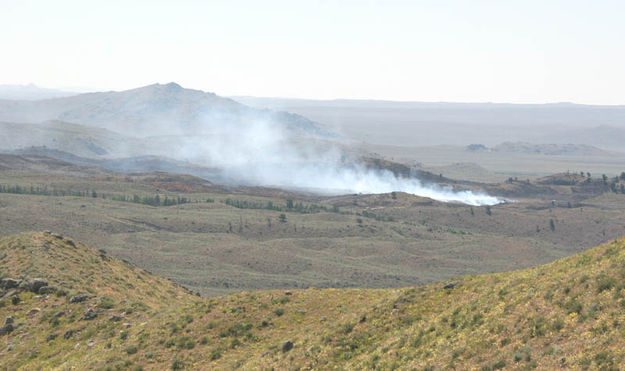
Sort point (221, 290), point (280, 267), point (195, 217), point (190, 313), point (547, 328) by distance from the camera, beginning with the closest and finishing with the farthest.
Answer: point (547, 328)
point (190, 313)
point (221, 290)
point (280, 267)
point (195, 217)

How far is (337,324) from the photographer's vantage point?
30219mm

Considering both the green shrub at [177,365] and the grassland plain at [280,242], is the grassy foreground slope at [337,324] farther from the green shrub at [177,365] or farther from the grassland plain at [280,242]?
the grassland plain at [280,242]

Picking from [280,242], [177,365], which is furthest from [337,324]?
[280,242]

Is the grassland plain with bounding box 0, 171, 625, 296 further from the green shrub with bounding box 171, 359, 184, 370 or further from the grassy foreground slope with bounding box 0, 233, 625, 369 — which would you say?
the green shrub with bounding box 171, 359, 184, 370

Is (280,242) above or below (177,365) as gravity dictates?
below

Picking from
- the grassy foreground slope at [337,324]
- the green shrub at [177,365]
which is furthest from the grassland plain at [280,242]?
the green shrub at [177,365]

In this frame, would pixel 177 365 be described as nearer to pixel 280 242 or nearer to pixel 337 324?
pixel 337 324

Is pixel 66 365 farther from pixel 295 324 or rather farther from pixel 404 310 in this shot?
pixel 404 310

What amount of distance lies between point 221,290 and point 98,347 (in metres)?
64.5

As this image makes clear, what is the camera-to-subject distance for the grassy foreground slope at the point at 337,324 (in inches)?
822

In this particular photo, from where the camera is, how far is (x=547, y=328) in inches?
834

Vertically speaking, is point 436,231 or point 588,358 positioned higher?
point 588,358

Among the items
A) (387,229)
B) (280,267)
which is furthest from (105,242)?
(387,229)

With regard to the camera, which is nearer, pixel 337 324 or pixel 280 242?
pixel 337 324
